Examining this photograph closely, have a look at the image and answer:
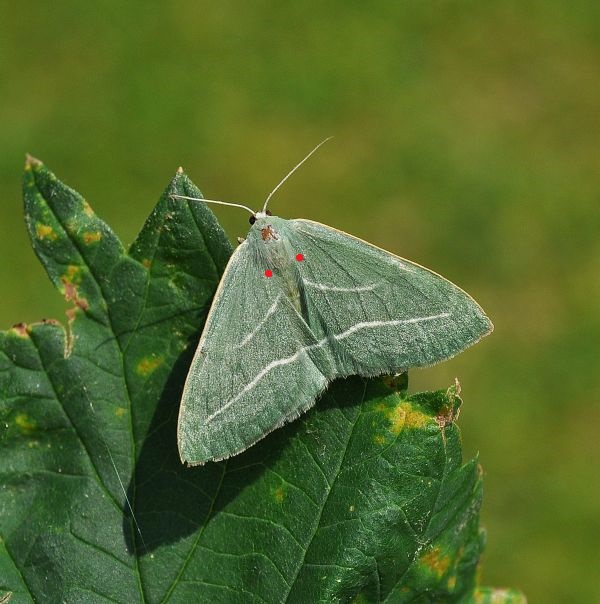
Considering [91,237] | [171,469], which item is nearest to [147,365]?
[171,469]

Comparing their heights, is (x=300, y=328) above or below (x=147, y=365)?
above

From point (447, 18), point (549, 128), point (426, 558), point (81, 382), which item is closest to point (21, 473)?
point (81, 382)

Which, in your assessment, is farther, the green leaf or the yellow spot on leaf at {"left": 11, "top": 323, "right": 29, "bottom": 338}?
the yellow spot on leaf at {"left": 11, "top": 323, "right": 29, "bottom": 338}

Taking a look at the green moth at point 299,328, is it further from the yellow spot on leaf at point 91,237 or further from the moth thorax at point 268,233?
the yellow spot on leaf at point 91,237

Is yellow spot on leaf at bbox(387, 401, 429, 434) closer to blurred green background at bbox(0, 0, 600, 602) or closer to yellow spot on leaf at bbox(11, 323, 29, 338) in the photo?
yellow spot on leaf at bbox(11, 323, 29, 338)

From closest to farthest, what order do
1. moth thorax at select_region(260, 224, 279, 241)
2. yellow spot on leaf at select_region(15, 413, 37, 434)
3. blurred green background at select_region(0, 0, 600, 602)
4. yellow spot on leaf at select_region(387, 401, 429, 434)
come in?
yellow spot on leaf at select_region(387, 401, 429, 434)
yellow spot on leaf at select_region(15, 413, 37, 434)
moth thorax at select_region(260, 224, 279, 241)
blurred green background at select_region(0, 0, 600, 602)

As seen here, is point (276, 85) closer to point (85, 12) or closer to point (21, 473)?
point (85, 12)

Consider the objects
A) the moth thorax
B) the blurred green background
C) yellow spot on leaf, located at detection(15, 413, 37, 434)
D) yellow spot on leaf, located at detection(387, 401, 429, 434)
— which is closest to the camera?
yellow spot on leaf, located at detection(387, 401, 429, 434)

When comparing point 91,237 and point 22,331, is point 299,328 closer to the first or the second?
point 91,237

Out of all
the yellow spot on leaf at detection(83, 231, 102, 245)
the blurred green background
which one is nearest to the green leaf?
the yellow spot on leaf at detection(83, 231, 102, 245)
